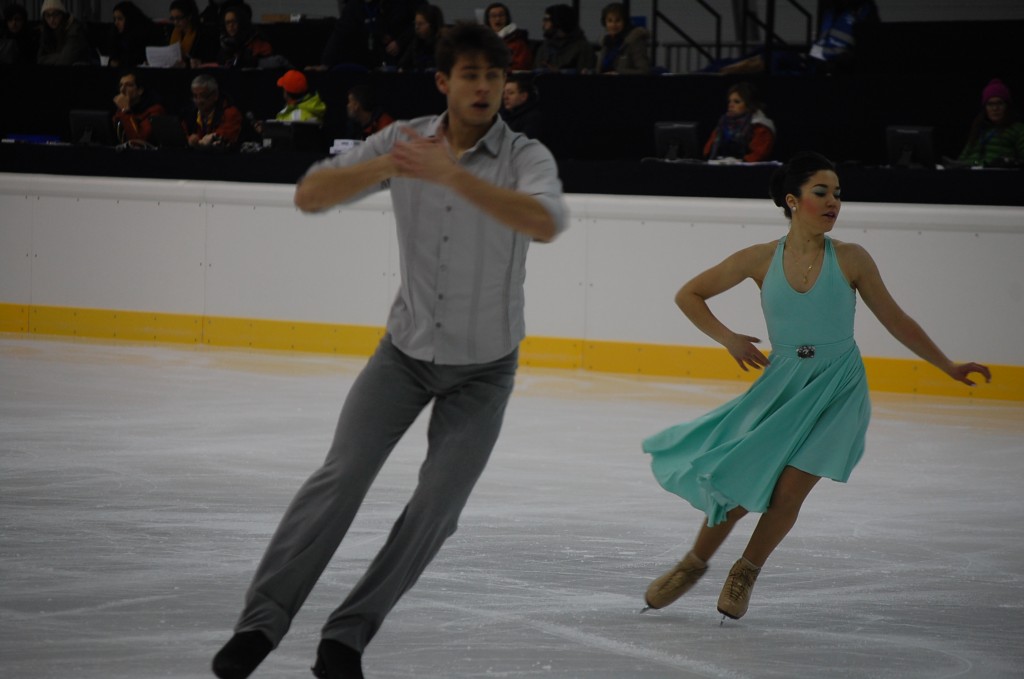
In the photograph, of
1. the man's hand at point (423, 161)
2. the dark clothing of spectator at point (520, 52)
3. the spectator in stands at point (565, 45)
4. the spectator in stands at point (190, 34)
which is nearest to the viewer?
the man's hand at point (423, 161)

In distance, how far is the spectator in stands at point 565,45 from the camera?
11.9m

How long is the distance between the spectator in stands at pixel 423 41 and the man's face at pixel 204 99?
1617mm

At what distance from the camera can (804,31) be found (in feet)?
51.1

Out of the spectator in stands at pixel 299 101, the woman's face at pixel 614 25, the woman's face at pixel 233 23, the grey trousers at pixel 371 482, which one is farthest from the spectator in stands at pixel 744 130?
the grey trousers at pixel 371 482

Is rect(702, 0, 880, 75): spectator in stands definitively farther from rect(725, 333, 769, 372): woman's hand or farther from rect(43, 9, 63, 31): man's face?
rect(725, 333, 769, 372): woman's hand

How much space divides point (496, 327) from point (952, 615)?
1.80 m

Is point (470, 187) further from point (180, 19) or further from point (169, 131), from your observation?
point (180, 19)

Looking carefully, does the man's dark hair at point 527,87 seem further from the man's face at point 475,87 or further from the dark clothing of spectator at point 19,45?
the man's face at point 475,87

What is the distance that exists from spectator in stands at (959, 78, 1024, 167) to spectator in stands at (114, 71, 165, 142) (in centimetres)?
611

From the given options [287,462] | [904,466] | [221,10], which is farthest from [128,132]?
[904,466]

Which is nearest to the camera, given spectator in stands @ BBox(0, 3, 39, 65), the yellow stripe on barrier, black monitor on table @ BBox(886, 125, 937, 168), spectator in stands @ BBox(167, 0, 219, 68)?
the yellow stripe on barrier

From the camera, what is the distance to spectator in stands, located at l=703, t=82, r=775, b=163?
994 cm

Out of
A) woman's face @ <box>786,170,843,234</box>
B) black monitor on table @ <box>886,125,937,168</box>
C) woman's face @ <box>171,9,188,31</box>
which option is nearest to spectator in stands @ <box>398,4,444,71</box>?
woman's face @ <box>171,9,188,31</box>

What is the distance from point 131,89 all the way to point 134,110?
17 cm
